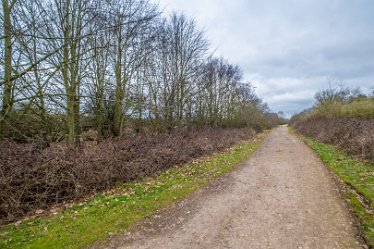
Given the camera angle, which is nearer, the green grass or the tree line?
the green grass

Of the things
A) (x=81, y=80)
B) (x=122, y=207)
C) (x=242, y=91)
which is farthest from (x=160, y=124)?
(x=242, y=91)

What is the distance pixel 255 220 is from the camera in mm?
4473

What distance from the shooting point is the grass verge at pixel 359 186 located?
4144 millimetres

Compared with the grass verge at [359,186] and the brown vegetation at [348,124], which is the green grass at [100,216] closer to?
the grass verge at [359,186]

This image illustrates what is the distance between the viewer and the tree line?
6.99 meters

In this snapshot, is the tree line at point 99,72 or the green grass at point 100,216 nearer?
the green grass at point 100,216

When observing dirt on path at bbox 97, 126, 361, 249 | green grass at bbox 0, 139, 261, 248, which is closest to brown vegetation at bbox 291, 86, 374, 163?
dirt on path at bbox 97, 126, 361, 249

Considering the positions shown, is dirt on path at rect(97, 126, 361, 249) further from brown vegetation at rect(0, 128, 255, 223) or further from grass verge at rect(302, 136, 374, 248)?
brown vegetation at rect(0, 128, 255, 223)

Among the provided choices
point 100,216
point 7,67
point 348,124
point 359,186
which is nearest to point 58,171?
point 100,216

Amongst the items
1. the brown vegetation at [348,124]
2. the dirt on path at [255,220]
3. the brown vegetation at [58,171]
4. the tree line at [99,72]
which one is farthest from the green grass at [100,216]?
the brown vegetation at [348,124]

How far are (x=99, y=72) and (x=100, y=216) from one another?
839 cm

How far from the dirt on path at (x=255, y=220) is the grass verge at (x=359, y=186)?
9.1 inches

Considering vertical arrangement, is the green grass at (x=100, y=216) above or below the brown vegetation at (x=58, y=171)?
below

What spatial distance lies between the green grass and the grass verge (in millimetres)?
3808
